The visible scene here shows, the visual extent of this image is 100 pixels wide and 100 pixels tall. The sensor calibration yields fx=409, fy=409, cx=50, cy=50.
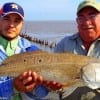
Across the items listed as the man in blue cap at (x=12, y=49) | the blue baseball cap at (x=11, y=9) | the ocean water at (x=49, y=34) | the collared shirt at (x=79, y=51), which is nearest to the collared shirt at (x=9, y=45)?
the man in blue cap at (x=12, y=49)

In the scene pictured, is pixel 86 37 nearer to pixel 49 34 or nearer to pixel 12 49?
pixel 12 49

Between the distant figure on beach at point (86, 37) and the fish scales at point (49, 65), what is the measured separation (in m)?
0.70

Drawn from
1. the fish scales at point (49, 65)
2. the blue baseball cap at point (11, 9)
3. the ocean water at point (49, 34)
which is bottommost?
the ocean water at point (49, 34)

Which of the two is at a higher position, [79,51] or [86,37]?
[86,37]

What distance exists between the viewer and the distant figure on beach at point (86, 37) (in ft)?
25.5

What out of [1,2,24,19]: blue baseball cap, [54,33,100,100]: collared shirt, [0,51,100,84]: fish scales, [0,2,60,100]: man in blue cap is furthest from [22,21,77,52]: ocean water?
[0,51,100,84]: fish scales

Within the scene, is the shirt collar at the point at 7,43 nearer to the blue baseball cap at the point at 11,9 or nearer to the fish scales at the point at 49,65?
the blue baseball cap at the point at 11,9

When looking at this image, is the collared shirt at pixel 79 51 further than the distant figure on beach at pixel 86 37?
No

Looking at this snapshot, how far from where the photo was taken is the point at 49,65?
7.04 metres

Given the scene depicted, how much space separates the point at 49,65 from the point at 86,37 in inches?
49.3

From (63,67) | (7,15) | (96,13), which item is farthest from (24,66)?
(96,13)

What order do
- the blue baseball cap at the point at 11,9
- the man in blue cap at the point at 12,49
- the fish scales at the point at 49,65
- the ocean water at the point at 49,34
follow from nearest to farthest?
the fish scales at the point at 49,65, the man in blue cap at the point at 12,49, the blue baseball cap at the point at 11,9, the ocean water at the point at 49,34

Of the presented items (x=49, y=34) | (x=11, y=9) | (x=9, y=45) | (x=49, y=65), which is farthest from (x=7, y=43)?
(x=49, y=34)

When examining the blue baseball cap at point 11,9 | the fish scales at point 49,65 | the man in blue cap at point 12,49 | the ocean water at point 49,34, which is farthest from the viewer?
the ocean water at point 49,34
